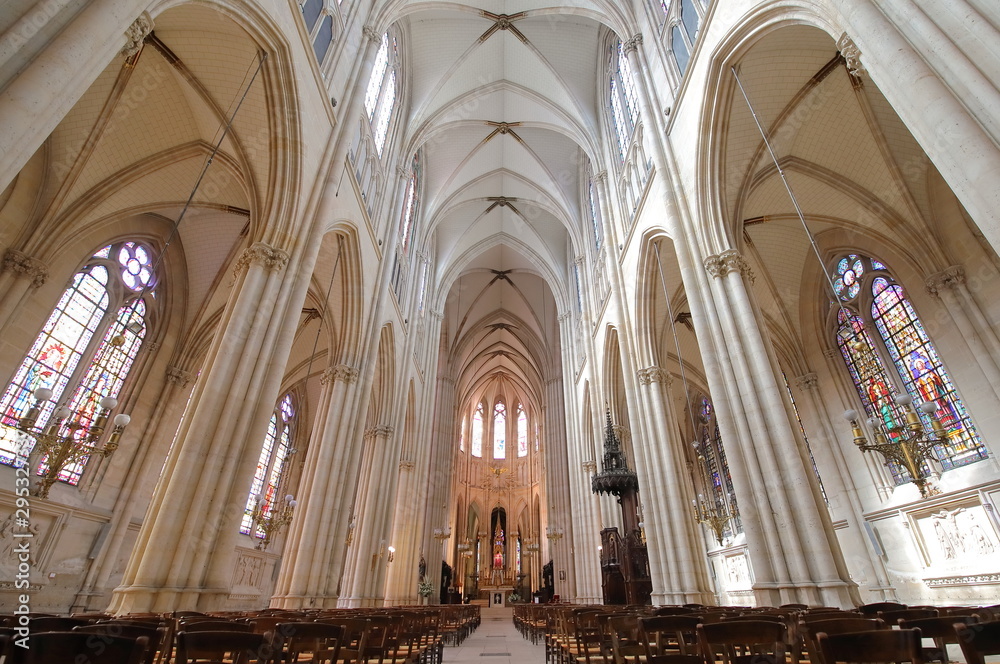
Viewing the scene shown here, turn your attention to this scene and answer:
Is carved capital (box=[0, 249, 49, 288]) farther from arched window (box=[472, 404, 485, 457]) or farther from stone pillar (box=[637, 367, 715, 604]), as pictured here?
arched window (box=[472, 404, 485, 457])

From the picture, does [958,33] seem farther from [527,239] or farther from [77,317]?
[527,239]

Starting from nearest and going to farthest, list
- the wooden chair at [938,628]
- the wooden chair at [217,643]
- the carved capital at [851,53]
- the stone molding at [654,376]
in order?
the wooden chair at [217,643] < the wooden chair at [938,628] < the carved capital at [851,53] < the stone molding at [654,376]

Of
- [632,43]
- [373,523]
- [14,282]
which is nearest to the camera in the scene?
[14,282]

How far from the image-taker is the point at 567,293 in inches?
983

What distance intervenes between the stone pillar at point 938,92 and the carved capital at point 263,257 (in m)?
8.27

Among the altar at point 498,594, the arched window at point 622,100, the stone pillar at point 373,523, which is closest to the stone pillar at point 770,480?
the arched window at point 622,100

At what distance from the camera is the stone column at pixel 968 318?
9484 mm

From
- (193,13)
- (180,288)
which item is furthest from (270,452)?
(193,13)

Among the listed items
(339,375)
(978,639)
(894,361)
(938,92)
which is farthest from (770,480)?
(339,375)

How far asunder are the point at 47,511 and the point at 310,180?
32.5ft

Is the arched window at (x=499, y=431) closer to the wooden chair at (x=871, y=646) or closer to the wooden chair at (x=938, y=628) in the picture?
the wooden chair at (x=938, y=628)

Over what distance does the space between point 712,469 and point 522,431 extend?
22935mm

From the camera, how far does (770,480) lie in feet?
23.1

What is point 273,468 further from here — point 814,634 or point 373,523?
point 814,634
